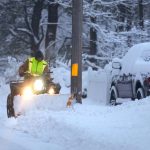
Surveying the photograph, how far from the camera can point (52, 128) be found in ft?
37.4

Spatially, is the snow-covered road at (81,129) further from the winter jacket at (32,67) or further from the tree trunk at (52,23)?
the tree trunk at (52,23)

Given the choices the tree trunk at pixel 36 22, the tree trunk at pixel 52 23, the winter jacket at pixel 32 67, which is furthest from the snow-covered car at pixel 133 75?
the tree trunk at pixel 36 22

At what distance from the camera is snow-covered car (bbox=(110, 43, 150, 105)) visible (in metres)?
15.7

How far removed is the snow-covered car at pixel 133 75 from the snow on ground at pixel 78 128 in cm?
218

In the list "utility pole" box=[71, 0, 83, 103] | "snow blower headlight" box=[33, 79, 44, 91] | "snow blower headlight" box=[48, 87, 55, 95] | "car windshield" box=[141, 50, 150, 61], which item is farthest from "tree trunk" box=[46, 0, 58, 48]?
"snow blower headlight" box=[33, 79, 44, 91]

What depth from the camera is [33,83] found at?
547 inches

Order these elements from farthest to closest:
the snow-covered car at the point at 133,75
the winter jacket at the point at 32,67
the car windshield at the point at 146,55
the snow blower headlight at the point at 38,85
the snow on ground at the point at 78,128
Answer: the car windshield at the point at 146,55 → the snow-covered car at the point at 133,75 → the winter jacket at the point at 32,67 → the snow blower headlight at the point at 38,85 → the snow on ground at the point at 78,128

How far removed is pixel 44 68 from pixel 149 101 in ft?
8.91

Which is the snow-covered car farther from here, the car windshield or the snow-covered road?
the snow-covered road

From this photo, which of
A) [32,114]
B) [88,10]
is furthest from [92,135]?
[88,10]

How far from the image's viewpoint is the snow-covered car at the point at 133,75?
1567 centimetres

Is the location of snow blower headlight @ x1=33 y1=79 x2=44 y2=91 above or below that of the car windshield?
below

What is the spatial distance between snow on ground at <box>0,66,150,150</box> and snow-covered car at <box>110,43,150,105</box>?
2178 mm

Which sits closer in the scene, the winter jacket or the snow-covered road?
the snow-covered road
